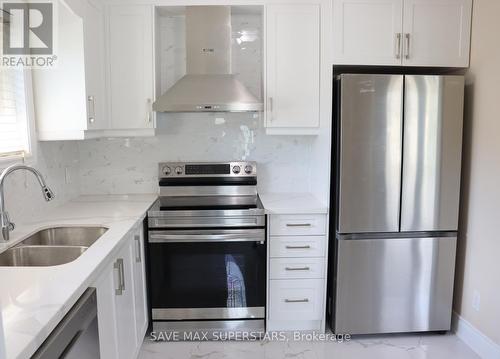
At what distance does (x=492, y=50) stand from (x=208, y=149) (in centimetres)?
208

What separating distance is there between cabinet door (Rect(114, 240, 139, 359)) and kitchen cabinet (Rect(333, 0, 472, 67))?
6.10ft

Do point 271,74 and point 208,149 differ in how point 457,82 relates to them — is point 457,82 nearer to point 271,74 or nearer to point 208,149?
point 271,74

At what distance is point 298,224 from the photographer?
2.65 meters

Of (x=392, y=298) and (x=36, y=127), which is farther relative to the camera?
(x=392, y=298)

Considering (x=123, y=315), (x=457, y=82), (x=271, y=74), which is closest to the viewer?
(x=123, y=315)

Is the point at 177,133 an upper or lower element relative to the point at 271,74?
lower

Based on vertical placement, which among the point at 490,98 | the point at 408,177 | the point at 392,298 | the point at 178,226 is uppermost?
the point at 490,98

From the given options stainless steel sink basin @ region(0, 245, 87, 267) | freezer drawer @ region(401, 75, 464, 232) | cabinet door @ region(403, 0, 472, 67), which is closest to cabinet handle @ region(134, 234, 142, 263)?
stainless steel sink basin @ region(0, 245, 87, 267)

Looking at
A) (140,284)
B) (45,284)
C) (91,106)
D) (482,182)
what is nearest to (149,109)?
(91,106)

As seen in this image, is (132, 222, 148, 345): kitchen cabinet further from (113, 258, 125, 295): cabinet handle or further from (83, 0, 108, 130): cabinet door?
(83, 0, 108, 130): cabinet door

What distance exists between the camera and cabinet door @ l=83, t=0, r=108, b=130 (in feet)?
7.77

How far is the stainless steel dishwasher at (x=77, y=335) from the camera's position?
111cm

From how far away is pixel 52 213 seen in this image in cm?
246

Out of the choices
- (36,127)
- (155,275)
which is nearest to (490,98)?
(155,275)
